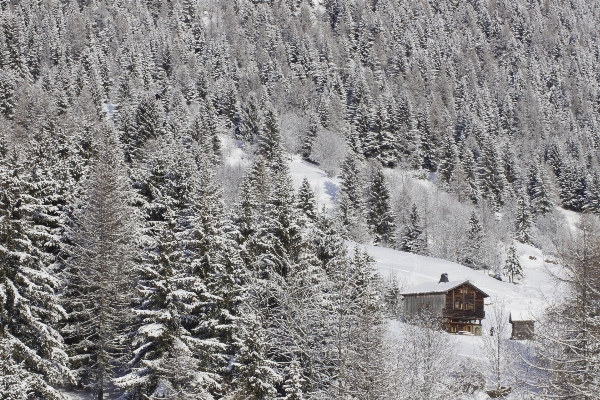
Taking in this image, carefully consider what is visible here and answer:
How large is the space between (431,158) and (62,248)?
104 metres

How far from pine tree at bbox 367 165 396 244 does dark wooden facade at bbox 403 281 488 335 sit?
26.6 m

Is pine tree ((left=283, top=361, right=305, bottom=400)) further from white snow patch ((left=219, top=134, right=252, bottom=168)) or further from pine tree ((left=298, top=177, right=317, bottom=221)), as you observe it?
white snow patch ((left=219, top=134, right=252, bottom=168))

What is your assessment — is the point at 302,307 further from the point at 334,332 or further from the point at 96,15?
the point at 96,15

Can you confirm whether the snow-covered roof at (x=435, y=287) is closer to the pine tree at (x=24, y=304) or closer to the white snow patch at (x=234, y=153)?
the pine tree at (x=24, y=304)

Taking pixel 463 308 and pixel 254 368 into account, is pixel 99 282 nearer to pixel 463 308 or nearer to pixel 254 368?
pixel 254 368

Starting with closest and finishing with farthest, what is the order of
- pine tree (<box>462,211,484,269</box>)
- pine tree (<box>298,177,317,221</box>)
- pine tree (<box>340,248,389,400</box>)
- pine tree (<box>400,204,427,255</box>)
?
pine tree (<box>340,248,389,400</box>) → pine tree (<box>298,177,317,221</box>) → pine tree (<box>400,204,427,255</box>) → pine tree (<box>462,211,484,269</box>)

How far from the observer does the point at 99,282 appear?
29.2 meters

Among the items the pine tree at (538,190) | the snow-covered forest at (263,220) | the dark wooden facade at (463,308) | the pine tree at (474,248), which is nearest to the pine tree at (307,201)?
the snow-covered forest at (263,220)

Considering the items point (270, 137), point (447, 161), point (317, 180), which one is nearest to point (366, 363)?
point (317, 180)

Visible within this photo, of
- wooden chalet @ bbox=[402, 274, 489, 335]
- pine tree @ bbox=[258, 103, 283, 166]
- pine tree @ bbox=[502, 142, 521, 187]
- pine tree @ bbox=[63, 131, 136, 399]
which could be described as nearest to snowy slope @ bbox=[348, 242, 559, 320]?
wooden chalet @ bbox=[402, 274, 489, 335]

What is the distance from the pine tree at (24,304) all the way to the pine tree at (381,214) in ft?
217

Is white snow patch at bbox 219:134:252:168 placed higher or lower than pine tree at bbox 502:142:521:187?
lower

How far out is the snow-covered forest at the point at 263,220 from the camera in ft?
72.7

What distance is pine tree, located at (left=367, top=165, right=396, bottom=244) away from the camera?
84675mm
